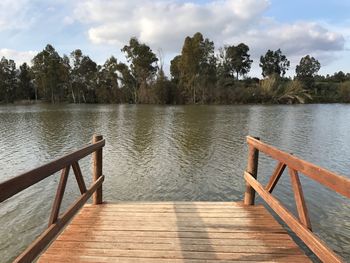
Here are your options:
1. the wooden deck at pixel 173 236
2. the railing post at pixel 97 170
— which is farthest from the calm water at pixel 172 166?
the wooden deck at pixel 173 236

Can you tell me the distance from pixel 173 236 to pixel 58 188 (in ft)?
5.22

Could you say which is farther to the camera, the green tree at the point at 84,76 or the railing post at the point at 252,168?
the green tree at the point at 84,76

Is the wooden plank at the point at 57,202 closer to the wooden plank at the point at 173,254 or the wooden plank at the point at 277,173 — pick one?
the wooden plank at the point at 173,254

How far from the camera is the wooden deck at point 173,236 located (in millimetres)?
3717

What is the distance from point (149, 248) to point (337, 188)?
2.29 meters

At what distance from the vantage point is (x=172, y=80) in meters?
61.5

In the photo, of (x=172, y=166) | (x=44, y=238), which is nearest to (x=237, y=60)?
(x=172, y=166)

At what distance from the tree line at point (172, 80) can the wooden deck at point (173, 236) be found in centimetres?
5200

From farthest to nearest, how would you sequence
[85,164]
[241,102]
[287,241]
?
[241,102] < [85,164] < [287,241]

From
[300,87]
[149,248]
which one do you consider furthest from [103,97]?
[149,248]

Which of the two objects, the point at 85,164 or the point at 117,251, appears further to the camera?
the point at 85,164

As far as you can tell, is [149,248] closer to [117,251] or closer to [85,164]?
[117,251]

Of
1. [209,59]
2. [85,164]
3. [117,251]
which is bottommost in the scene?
[85,164]

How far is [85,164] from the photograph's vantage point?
12.3 meters
